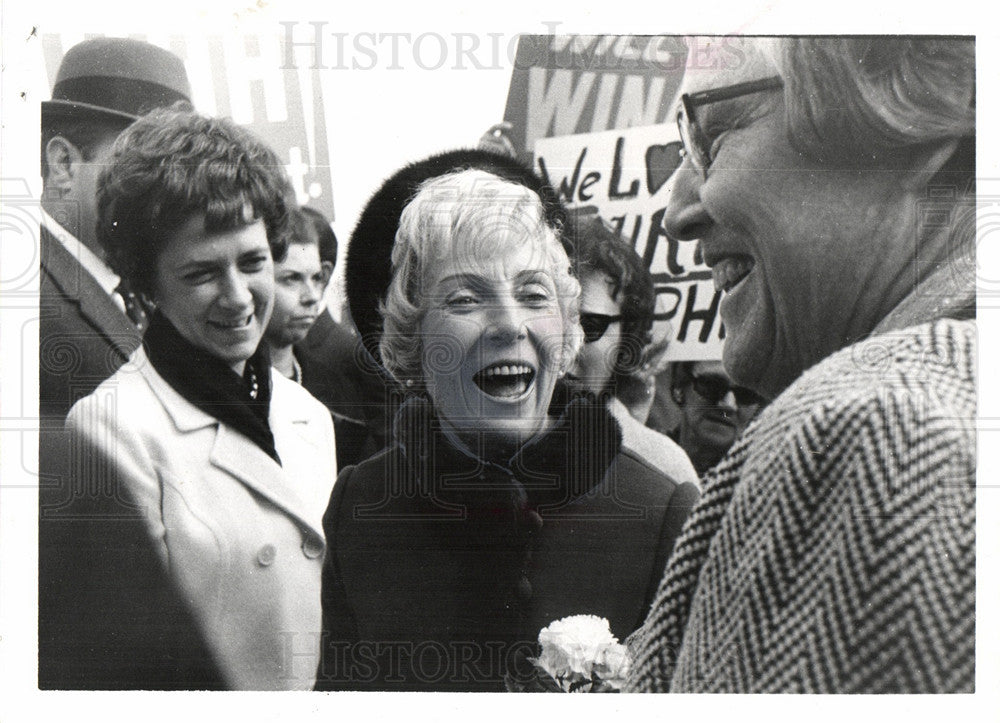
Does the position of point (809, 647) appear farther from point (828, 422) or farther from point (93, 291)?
point (93, 291)

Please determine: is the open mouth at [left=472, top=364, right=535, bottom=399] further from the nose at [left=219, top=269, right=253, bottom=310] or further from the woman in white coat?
the nose at [left=219, top=269, right=253, bottom=310]

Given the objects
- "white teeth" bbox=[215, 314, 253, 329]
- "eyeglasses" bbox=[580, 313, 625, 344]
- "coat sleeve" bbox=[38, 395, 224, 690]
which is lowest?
"coat sleeve" bbox=[38, 395, 224, 690]

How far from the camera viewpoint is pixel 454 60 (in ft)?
10.3

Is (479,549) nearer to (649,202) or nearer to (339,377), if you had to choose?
(339,377)

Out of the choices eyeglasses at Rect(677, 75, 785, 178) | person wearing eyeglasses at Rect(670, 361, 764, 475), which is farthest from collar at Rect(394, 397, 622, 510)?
eyeglasses at Rect(677, 75, 785, 178)

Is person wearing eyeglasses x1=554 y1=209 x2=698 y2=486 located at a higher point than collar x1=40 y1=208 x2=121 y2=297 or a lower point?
lower

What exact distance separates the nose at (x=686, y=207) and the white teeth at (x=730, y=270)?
132mm

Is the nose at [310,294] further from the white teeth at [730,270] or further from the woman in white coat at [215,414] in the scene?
the white teeth at [730,270]

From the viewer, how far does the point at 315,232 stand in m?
3.14

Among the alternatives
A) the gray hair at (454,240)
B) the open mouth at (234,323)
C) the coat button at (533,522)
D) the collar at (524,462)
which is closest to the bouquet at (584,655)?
the coat button at (533,522)

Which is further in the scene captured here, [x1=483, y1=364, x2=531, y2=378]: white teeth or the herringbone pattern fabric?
[x1=483, y1=364, x2=531, y2=378]: white teeth

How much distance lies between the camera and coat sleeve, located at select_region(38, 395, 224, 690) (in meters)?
3.12

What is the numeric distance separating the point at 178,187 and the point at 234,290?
415 millimetres

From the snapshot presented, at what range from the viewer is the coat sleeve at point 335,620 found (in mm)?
3145
